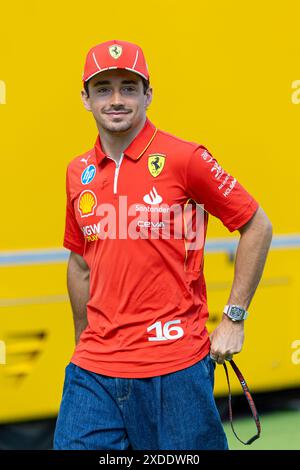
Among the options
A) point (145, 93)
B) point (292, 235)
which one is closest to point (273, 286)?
point (292, 235)

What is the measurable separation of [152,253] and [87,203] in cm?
33

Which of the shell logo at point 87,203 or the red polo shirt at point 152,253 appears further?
the shell logo at point 87,203

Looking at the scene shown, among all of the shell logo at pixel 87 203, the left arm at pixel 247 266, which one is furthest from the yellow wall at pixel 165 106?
the left arm at pixel 247 266

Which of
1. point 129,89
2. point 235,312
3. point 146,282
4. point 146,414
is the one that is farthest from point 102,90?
point 146,414

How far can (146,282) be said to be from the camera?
3055 millimetres

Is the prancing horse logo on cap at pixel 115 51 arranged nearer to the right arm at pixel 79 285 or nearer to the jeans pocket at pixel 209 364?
the right arm at pixel 79 285

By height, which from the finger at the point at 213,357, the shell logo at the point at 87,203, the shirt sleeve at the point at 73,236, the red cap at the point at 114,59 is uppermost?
the red cap at the point at 114,59

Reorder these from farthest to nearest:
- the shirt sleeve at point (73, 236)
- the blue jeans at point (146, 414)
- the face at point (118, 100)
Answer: the shirt sleeve at point (73, 236) < the face at point (118, 100) < the blue jeans at point (146, 414)

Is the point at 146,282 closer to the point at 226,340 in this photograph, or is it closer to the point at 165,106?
the point at 226,340

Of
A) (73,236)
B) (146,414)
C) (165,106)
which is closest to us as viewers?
(146,414)

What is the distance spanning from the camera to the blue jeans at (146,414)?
3.03 meters

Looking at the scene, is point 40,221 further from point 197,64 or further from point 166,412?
point 166,412

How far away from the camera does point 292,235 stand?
17.5 feet

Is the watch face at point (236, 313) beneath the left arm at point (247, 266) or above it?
beneath
